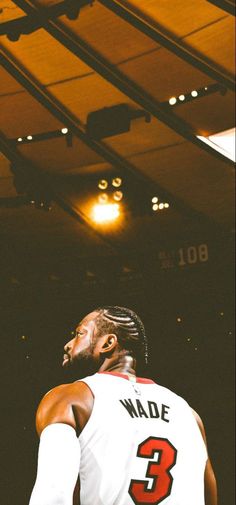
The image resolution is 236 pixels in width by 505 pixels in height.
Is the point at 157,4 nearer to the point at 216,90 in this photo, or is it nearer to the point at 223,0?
the point at 223,0

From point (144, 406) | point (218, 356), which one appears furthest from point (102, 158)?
point (144, 406)

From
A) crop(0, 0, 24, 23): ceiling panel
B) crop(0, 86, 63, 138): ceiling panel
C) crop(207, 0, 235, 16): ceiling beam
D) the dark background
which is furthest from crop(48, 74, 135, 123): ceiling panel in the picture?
the dark background

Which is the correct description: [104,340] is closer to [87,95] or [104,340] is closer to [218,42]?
[218,42]

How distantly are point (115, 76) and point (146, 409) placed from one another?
5.73 metres

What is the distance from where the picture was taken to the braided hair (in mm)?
2049

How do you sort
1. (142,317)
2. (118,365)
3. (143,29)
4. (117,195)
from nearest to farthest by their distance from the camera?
(118,365), (143,29), (117,195), (142,317)

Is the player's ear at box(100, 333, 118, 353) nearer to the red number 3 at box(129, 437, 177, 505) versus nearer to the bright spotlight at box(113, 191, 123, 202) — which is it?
the red number 3 at box(129, 437, 177, 505)

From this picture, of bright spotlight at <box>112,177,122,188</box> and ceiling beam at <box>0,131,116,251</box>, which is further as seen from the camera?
bright spotlight at <box>112,177,122,188</box>

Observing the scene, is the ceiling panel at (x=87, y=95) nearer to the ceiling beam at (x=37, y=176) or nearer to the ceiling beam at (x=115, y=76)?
the ceiling beam at (x=115, y=76)

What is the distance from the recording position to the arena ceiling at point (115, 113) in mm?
6168

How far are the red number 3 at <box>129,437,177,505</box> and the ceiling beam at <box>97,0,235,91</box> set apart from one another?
193 inches

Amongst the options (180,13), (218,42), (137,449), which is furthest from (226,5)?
(137,449)

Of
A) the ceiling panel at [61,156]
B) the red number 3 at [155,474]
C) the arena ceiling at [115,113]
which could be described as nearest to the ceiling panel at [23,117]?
the arena ceiling at [115,113]

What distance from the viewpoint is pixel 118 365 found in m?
2.02
